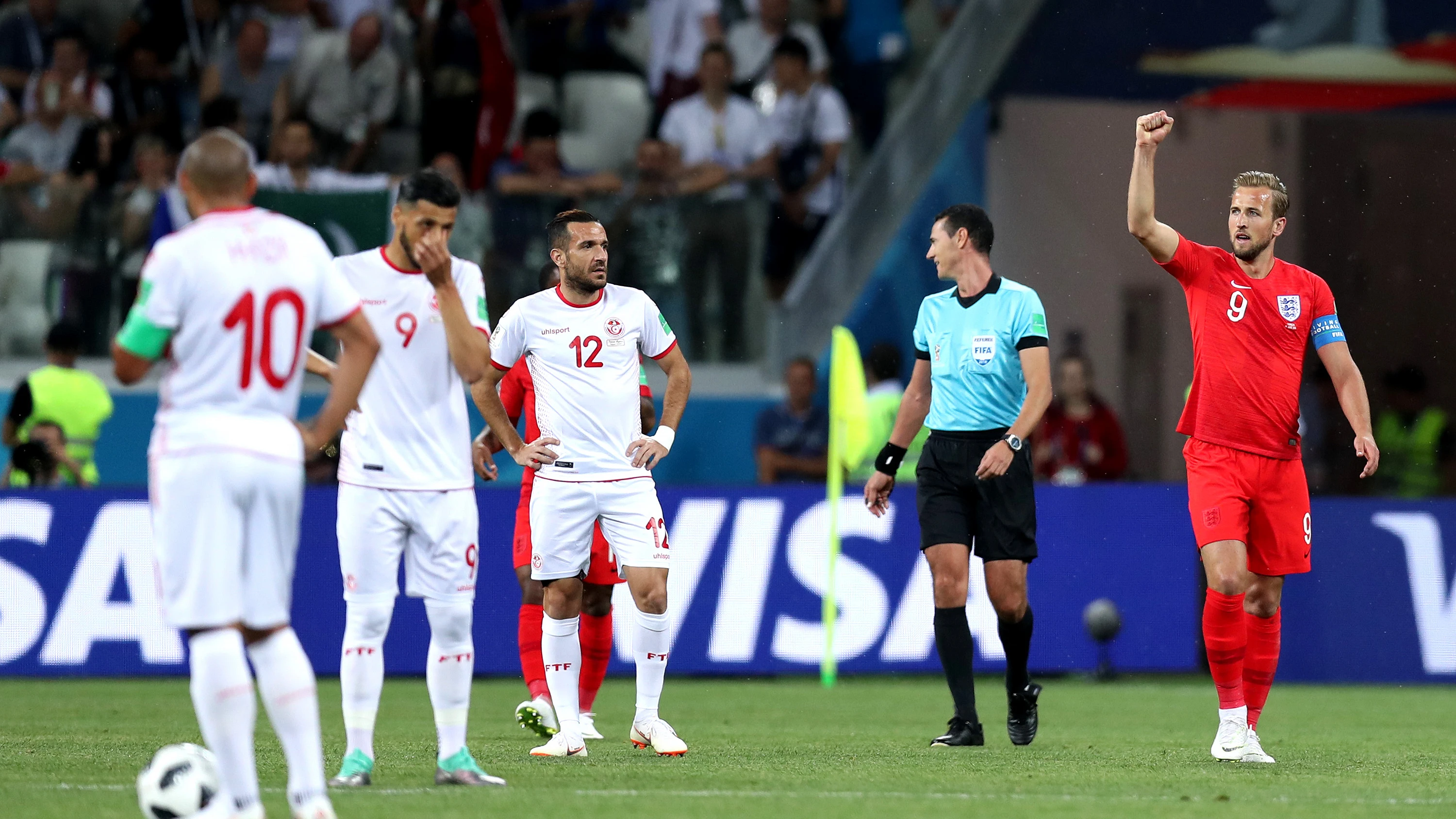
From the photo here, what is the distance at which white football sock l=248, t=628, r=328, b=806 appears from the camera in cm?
523

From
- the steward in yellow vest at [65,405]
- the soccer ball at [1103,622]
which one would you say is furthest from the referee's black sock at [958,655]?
the steward in yellow vest at [65,405]

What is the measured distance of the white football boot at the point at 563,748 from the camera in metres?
7.77

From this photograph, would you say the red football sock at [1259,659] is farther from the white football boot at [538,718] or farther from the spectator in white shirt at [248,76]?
the spectator in white shirt at [248,76]

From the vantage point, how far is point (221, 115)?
1584 cm

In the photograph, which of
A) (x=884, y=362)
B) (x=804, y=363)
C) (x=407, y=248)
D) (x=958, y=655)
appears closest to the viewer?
(x=407, y=248)

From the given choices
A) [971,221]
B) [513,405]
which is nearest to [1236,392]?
[971,221]

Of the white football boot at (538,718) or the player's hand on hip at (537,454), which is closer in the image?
the player's hand on hip at (537,454)

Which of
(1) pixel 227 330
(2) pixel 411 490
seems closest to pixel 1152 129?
(2) pixel 411 490

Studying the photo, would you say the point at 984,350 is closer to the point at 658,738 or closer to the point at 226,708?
the point at 658,738

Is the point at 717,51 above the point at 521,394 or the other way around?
above

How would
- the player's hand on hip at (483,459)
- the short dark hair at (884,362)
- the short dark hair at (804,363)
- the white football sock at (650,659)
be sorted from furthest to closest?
the short dark hair at (804,363), the short dark hair at (884,362), the player's hand on hip at (483,459), the white football sock at (650,659)

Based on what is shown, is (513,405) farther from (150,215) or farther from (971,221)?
(150,215)

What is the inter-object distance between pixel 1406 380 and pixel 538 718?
1005 cm

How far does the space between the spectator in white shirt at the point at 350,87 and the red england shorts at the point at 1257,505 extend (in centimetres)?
1005
